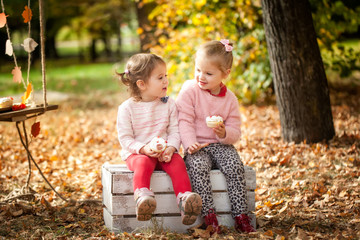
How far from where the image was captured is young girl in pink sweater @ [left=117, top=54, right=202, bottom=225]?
9.71ft

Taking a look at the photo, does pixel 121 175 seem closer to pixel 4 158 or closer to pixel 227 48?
pixel 227 48

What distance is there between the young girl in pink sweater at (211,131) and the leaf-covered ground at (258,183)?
25 centimetres

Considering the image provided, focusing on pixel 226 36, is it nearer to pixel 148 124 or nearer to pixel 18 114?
pixel 148 124

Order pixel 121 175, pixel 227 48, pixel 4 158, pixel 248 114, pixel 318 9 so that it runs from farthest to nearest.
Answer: pixel 248 114 < pixel 318 9 < pixel 4 158 < pixel 227 48 < pixel 121 175

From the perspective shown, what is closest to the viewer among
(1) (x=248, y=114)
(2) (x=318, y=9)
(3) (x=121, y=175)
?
(3) (x=121, y=175)

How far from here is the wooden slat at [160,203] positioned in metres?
3.00

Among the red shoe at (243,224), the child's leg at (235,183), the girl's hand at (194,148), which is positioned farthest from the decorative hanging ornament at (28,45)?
the red shoe at (243,224)

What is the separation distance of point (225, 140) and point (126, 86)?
883 millimetres

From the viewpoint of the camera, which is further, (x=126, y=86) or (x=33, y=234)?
(x=126, y=86)

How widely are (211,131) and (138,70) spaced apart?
0.75 m

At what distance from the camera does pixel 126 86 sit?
10.9ft

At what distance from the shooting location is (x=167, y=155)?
9.87ft

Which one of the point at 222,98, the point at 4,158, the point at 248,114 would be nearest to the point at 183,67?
the point at 248,114

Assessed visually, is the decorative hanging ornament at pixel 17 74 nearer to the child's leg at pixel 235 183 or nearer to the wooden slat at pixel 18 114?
the wooden slat at pixel 18 114
